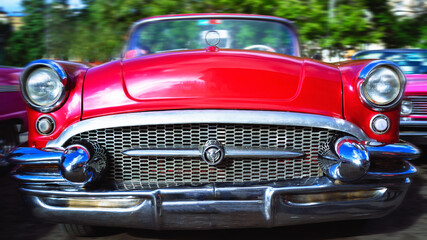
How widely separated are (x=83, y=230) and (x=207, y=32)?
5.66 feet

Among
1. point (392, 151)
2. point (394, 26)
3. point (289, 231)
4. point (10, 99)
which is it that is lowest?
point (394, 26)

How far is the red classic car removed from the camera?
2.36 metres

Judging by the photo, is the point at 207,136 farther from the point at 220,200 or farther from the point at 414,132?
the point at 414,132

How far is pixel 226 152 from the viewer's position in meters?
2.43

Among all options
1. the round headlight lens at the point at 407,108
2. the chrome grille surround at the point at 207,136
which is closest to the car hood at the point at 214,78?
the chrome grille surround at the point at 207,136

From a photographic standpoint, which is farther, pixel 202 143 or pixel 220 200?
pixel 202 143

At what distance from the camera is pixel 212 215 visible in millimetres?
2318

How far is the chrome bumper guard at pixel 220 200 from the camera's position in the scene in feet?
7.59

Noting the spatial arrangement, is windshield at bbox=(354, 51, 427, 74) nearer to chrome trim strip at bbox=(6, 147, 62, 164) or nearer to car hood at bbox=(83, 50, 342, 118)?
car hood at bbox=(83, 50, 342, 118)

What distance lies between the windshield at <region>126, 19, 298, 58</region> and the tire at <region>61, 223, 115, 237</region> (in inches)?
56.8

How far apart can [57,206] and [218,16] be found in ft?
7.26

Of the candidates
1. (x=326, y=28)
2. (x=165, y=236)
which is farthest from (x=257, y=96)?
(x=326, y=28)

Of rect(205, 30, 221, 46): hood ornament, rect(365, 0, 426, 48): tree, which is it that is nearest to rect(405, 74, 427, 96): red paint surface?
rect(205, 30, 221, 46): hood ornament

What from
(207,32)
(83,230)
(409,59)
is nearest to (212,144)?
(83,230)
